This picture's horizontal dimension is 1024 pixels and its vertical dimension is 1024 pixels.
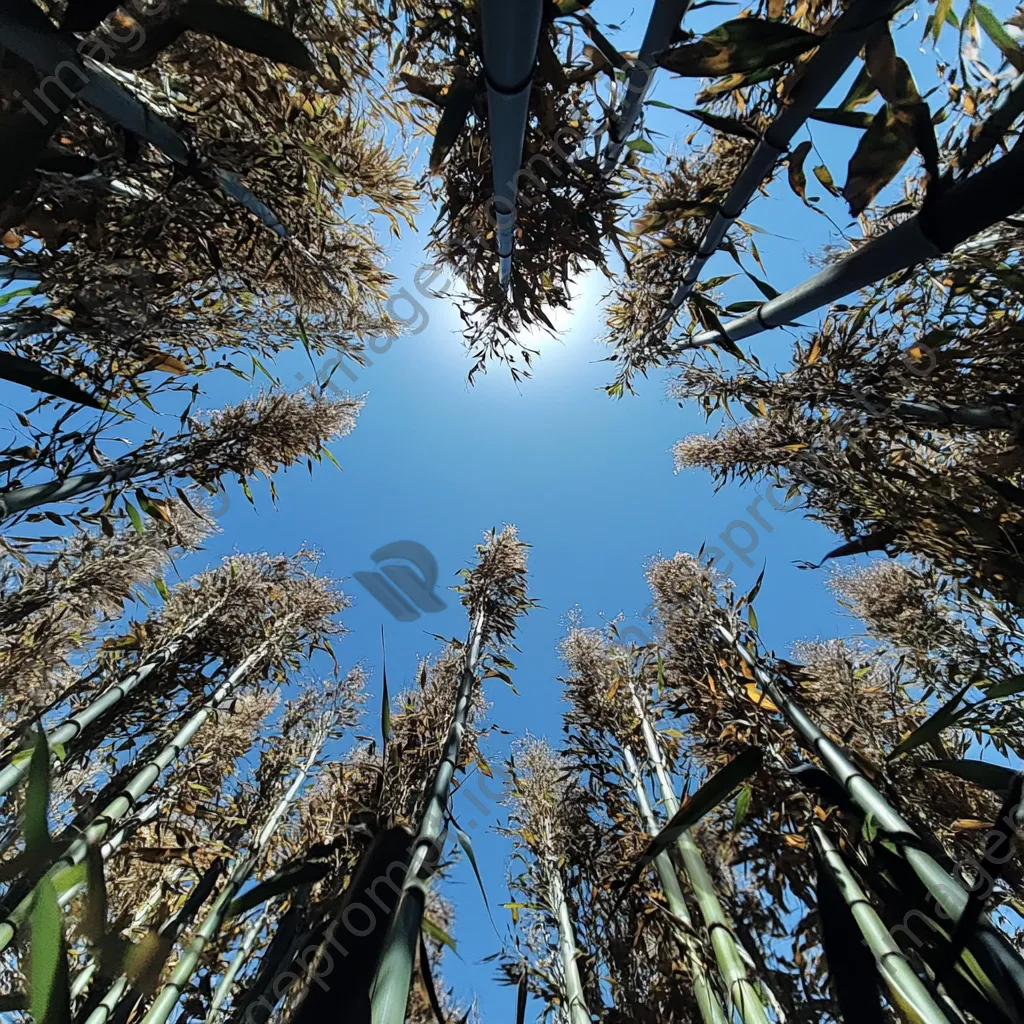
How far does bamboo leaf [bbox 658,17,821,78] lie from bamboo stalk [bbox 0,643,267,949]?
212cm

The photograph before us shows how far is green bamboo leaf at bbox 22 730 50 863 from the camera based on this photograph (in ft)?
1.58

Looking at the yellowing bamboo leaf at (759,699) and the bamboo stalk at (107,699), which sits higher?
the bamboo stalk at (107,699)

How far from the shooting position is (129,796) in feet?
6.82

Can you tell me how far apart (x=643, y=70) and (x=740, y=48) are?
501mm

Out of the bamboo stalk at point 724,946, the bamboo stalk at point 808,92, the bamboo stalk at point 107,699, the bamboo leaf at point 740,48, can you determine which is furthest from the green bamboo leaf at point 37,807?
the bamboo stalk at point 107,699

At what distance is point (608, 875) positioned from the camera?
7.05ft

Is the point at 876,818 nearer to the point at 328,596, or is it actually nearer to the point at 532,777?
the point at 532,777

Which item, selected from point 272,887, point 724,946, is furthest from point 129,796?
point 724,946

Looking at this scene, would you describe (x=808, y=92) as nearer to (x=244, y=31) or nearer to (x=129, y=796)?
(x=244, y=31)

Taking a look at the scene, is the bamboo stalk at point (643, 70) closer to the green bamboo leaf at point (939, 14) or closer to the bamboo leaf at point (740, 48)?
Answer: the bamboo leaf at point (740, 48)

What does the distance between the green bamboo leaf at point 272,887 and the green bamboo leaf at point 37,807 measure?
388 millimetres

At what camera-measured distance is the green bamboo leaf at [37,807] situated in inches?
19.0

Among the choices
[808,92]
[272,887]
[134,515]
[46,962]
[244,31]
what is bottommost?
[46,962]

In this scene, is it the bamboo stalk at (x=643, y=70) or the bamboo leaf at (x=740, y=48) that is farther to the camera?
the bamboo stalk at (x=643, y=70)
